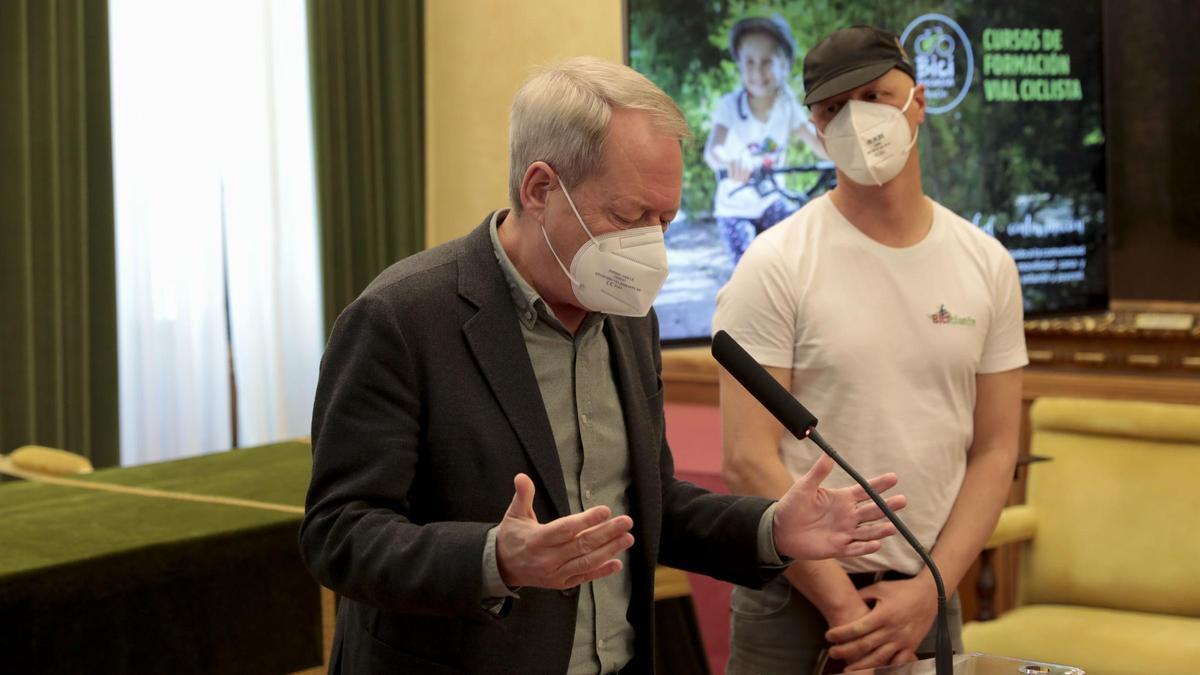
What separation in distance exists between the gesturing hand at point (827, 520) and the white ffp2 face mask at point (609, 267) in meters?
0.29

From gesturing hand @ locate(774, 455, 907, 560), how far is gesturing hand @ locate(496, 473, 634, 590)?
312 mm

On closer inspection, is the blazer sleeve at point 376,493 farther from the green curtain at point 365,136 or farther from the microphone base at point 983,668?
the green curtain at point 365,136

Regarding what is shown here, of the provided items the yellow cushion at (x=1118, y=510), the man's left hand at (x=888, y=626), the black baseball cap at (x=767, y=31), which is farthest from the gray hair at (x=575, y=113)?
the black baseball cap at (x=767, y=31)

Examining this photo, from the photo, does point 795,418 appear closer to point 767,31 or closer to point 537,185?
point 537,185

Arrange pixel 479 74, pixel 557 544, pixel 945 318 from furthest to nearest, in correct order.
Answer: pixel 479 74, pixel 945 318, pixel 557 544

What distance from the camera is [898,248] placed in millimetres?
2020

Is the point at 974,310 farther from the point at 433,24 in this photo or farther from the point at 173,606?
the point at 433,24

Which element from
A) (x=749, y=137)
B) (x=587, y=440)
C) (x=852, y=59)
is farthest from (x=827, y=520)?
(x=749, y=137)

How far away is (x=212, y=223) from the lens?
14.6ft

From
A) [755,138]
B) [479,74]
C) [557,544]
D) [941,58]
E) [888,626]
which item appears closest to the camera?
[557,544]

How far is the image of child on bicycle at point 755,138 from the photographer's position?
4.20 metres

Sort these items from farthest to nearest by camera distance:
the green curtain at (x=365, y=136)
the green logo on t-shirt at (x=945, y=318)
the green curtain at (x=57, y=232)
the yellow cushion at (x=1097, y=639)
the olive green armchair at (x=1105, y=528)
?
the green curtain at (x=365, y=136) → the green curtain at (x=57, y=232) → the olive green armchair at (x=1105, y=528) → the yellow cushion at (x=1097, y=639) → the green logo on t-shirt at (x=945, y=318)

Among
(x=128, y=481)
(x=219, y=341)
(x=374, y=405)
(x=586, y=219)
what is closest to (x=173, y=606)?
(x=128, y=481)

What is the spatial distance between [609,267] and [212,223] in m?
3.29
